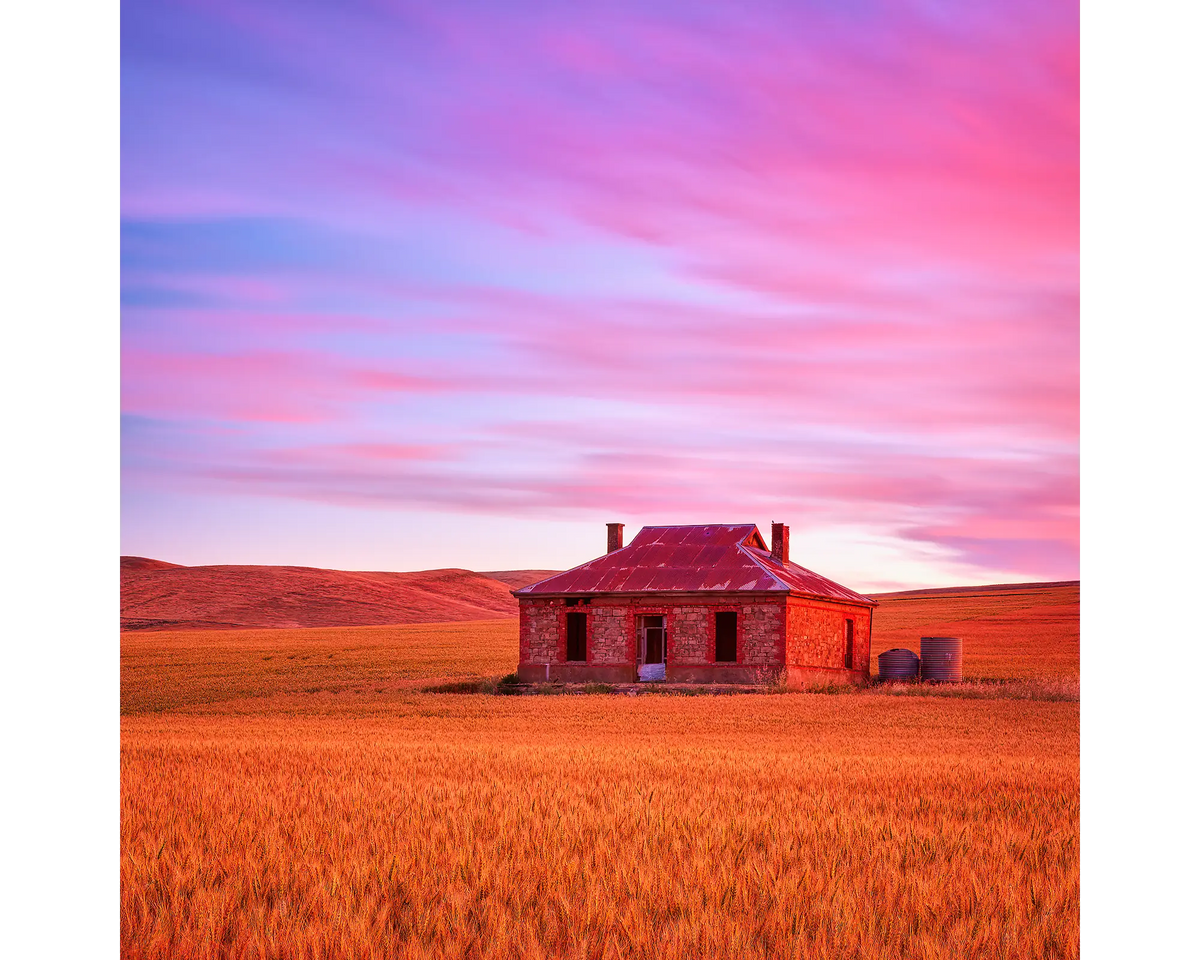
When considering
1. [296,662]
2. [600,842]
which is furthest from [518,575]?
[600,842]

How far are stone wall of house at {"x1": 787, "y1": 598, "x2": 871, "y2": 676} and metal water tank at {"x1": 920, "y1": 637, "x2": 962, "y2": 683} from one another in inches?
114

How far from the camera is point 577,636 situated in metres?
38.0

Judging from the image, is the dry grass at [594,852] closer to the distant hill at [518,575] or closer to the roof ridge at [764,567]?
the roof ridge at [764,567]

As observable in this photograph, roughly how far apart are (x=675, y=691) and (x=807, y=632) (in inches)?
235

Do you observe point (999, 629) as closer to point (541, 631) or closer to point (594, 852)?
point (541, 631)

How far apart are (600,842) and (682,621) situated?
2941 centimetres

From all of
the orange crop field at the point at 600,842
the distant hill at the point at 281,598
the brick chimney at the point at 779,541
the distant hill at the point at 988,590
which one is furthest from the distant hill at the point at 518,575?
the orange crop field at the point at 600,842

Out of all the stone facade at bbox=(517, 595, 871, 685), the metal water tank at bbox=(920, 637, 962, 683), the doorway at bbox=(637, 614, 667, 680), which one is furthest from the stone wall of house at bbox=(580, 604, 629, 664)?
the metal water tank at bbox=(920, 637, 962, 683)

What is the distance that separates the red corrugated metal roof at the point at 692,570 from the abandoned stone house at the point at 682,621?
5 centimetres
